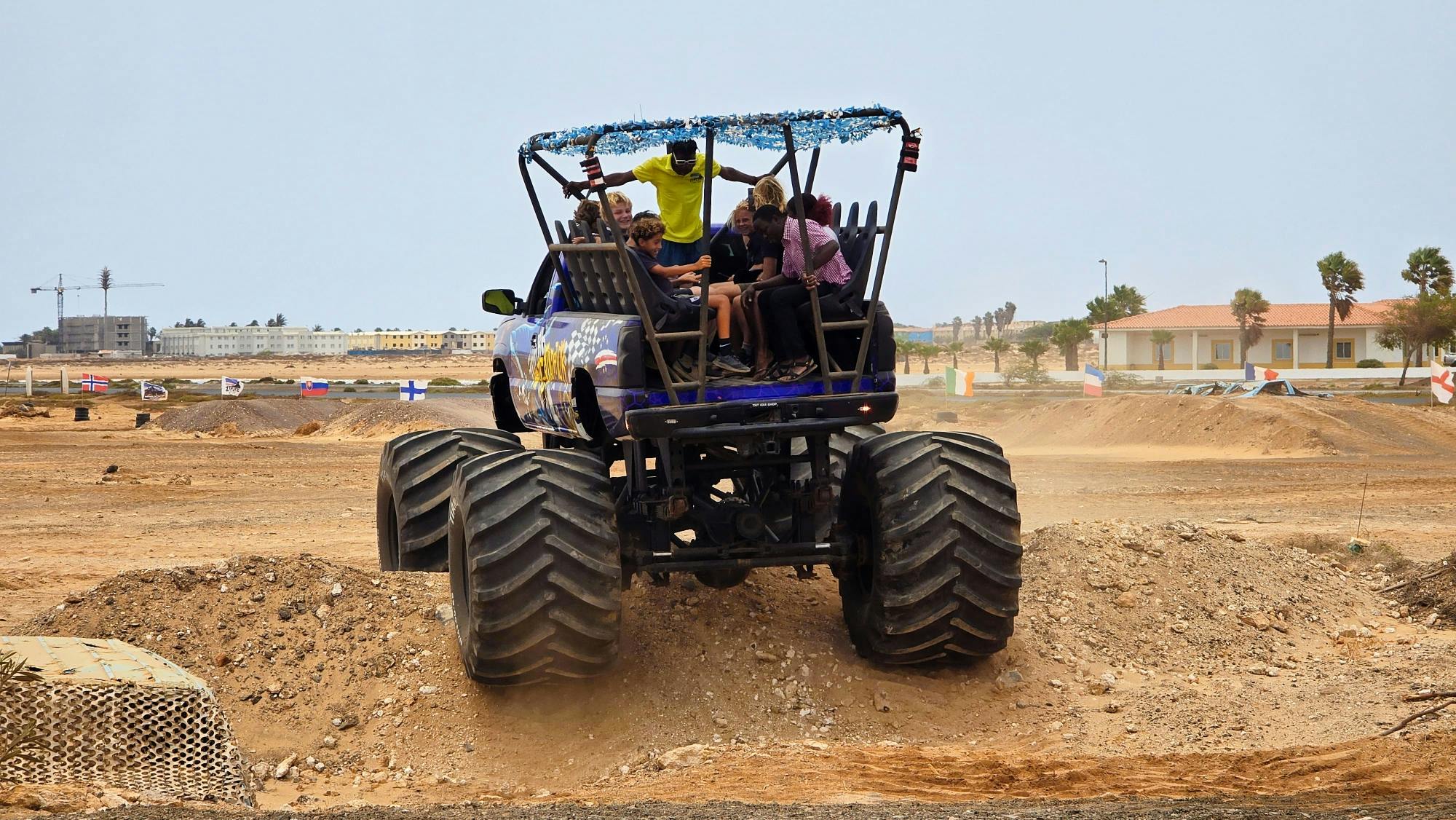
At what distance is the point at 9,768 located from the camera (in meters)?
6.41

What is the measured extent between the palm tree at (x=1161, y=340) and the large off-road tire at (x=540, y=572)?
81769 mm

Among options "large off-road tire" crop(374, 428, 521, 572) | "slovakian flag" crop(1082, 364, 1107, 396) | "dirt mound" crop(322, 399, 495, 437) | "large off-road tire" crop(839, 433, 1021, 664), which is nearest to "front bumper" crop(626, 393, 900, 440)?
"large off-road tire" crop(839, 433, 1021, 664)

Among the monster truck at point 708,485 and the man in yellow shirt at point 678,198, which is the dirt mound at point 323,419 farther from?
the monster truck at point 708,485

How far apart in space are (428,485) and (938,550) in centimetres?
374

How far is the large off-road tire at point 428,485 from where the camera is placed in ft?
33.9

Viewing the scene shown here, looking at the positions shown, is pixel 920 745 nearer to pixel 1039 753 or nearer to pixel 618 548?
pixel 1039 753

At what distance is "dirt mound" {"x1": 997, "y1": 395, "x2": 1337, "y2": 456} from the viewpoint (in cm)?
3056

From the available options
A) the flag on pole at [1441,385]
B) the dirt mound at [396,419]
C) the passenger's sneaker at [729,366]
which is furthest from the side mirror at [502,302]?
the flag on pole at [1441,385]

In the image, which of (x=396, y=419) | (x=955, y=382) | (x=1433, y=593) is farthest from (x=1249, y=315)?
(x=1433, y=593)

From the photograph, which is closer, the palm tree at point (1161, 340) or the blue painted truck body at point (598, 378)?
the blue painted truck body at point (598, 378)

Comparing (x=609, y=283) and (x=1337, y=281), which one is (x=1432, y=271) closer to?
(x=1337, y=281)

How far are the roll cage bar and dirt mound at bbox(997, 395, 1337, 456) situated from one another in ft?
76.7

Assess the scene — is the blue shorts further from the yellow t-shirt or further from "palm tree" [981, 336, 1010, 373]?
"palm tree" [981, 336, 1010, 373]

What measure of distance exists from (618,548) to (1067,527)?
4.97 m
